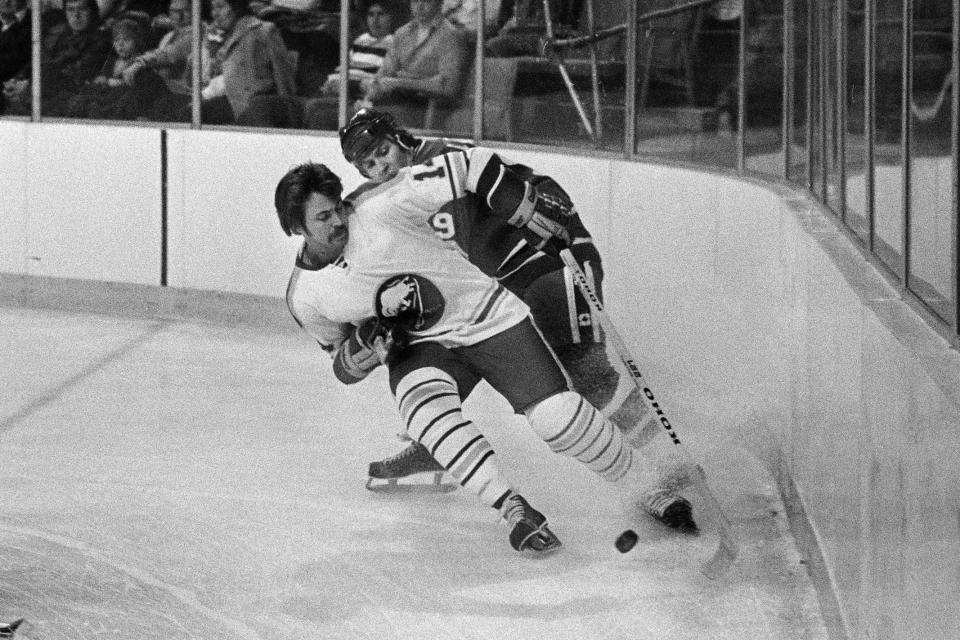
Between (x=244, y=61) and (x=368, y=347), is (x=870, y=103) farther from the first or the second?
(x=244, y=61)

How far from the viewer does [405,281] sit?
3668mm

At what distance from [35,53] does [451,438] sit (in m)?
4.45

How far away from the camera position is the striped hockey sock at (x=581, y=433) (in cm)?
367

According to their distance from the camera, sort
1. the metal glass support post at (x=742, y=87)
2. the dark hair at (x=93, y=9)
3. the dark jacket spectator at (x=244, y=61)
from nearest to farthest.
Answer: the metal glass support post at (x=742, y=87) → the dark jacket spectator at (x=244, y=61) → the dark hair at (x=93, y=9)

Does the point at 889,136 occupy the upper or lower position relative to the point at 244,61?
lower

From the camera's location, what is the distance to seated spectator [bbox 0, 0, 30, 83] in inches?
293

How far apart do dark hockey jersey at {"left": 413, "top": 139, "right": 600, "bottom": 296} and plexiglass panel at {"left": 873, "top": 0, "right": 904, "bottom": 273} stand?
1.43 m

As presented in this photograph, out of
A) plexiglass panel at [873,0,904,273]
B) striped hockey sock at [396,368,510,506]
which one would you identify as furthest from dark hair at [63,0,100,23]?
plexiglass panel at [873,0,904,273]

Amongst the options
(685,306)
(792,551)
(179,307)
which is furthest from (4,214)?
(792,551)

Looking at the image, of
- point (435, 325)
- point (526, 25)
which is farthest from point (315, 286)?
point (526, 25)

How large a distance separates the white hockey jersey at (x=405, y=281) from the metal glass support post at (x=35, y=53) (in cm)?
402

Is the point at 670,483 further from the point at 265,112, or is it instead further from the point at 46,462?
the point at 265,112

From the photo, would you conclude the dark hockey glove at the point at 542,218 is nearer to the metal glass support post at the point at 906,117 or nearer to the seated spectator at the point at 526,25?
the metal glass support post at the point at 906,117

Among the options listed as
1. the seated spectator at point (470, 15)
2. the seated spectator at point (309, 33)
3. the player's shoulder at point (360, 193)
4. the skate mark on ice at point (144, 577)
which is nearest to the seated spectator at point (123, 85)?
the seated spectator at point (309, 33)
